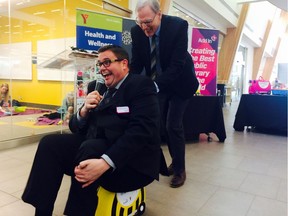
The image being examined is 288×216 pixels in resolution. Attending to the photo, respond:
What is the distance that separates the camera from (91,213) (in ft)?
3.28

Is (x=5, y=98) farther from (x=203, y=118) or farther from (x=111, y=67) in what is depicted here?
(x=111, y=67)

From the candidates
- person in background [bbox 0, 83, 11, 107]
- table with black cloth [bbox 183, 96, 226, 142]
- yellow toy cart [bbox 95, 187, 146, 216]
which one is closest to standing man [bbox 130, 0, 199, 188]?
yellow toy cart [bbox 95, 187, 146, 216]

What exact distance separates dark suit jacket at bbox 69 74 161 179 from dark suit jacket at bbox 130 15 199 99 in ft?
1.37

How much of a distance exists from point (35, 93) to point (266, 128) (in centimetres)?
509

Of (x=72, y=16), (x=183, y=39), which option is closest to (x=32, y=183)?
(x=183, y=39)

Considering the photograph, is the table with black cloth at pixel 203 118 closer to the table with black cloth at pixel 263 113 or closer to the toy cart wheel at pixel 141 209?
the table with black cloth at pixel 263 113

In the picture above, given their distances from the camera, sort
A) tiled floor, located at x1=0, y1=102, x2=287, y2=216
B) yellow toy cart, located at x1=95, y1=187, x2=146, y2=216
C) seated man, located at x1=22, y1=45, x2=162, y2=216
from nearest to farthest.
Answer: seated man, located at x1=22, y1=45, x2=162, y2=216 < yellow toy cart, located at x1=95, y1=187, x2=146, y2=216 < tiled floor, located at x1=0, y1=102, x2=287, y2=216

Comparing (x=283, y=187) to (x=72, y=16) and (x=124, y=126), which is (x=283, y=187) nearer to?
(x=124, y=126)

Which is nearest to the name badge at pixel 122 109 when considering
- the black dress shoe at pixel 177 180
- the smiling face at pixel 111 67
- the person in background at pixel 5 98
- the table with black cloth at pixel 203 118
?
the smiling face at pixel 111 67

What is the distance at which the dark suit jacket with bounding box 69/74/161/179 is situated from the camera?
104cm

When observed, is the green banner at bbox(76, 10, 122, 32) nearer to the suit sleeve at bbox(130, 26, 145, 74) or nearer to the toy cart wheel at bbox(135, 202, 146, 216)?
the suit sleeve at bbox(130, 26, 145, 74)

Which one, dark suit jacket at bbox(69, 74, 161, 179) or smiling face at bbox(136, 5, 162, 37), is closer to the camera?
dark suit jacket at bbox(69, 74, 161, 179)

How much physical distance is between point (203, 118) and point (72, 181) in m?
2.33

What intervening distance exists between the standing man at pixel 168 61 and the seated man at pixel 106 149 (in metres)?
0.41
